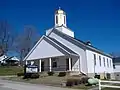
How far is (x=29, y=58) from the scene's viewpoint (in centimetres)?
3812

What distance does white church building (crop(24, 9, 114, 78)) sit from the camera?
106 ft

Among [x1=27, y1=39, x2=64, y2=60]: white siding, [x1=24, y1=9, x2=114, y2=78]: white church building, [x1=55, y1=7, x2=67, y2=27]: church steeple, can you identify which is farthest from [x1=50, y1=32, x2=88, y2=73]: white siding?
[x1=55, y1=7, x2=67, y2=27]: church steeple

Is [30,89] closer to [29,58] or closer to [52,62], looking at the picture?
[52,62]

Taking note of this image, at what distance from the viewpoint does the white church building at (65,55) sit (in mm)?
32406

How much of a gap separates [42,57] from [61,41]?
13.6ft

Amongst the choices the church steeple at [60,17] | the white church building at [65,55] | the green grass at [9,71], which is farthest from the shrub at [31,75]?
the church steeple at [60,17]

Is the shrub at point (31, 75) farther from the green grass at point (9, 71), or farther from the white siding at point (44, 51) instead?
the green grass at point (9, 71)

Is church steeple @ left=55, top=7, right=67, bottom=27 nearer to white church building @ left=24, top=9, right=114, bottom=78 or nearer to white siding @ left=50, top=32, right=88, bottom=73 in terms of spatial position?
white church building @ left=24, top=9, right=114, bottom=78

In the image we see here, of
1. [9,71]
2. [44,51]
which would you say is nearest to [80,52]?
[44,51]

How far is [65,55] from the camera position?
104 feet

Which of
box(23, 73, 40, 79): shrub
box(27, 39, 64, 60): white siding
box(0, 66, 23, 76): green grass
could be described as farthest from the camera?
box(0, 66, 23, 76): green grass

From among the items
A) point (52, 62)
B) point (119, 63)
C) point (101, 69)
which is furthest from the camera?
point (119, 63)

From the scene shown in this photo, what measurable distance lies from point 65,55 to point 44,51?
4.81m

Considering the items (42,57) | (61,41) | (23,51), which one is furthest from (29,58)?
(23,51)
